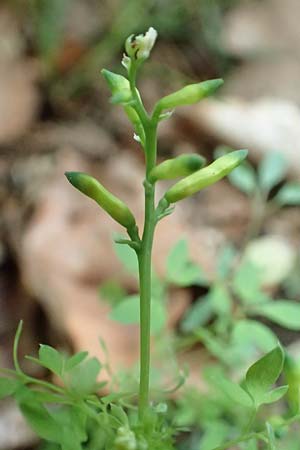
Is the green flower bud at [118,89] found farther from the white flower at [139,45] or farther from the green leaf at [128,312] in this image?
the green leaf at [128,312]

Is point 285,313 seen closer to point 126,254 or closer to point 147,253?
point 126,254

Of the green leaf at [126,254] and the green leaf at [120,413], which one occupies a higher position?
the green leaf at [120,413]

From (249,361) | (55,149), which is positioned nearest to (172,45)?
(55,149)

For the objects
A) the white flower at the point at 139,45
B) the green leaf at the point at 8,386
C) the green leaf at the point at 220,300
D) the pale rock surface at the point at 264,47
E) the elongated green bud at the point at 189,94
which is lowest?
the pale rock surface at the point at 264,47

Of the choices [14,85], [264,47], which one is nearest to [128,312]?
[14,85]

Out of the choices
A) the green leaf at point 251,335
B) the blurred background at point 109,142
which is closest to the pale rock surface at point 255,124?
the blurred background at point 109,142
